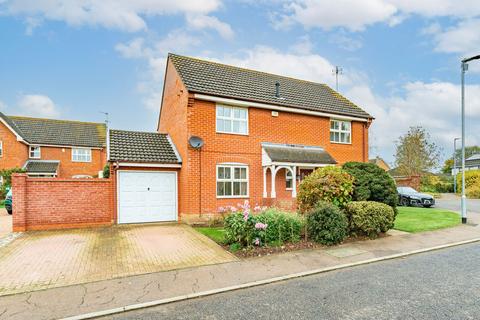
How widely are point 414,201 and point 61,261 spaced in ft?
72.9

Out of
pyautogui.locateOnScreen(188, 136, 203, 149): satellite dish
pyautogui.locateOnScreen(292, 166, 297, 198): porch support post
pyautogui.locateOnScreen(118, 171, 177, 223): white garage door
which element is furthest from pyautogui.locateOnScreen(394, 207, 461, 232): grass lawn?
pyautogui.locateOnScreen(118, 171, 177, 223): white garage door

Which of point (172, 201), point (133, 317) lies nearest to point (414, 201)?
point (172, 201)

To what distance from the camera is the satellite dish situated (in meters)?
12.6

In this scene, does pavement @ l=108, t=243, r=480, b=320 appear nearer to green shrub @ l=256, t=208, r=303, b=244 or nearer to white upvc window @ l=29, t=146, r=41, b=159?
green shrub @ l=256, t=208, r=303, b=244

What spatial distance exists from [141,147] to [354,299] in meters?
11.4

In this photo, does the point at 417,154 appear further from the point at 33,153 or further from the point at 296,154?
the point at 33,153

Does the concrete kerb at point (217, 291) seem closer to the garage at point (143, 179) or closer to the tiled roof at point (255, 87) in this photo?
the garage at point (143, 179)

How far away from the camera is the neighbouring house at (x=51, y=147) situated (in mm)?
26938

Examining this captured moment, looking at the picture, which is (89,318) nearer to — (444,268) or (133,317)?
(133,317)

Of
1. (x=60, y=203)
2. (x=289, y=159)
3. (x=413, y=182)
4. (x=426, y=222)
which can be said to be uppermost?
(x=289, y=159)

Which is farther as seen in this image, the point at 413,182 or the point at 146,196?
the point at 413,182

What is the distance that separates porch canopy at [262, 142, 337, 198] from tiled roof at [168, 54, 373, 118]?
227cm

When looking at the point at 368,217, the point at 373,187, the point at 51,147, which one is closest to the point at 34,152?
the point at 51,147

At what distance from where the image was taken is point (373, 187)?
10805 millimetres
